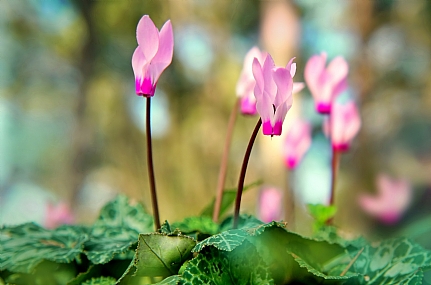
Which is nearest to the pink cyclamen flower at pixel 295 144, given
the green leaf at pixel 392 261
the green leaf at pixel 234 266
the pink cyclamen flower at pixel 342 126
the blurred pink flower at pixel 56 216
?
the pink cyclamen flower at pixel 342 126

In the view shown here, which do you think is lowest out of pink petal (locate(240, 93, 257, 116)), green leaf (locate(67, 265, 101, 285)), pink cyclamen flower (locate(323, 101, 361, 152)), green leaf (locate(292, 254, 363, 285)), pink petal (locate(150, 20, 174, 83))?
green leaf (locate(67, 265, 101, 285))

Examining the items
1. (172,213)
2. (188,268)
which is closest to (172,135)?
(172,213)

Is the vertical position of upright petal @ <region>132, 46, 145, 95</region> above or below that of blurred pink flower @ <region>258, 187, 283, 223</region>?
above

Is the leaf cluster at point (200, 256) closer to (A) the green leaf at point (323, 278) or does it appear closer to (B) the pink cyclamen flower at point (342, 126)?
(A) the green leaf at point (323, 278)

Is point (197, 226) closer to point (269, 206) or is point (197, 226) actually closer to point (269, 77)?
point (269, 77)

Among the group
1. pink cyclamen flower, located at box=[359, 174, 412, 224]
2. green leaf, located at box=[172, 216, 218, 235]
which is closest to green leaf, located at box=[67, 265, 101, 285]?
green leaf, located at box=[172, 216, 218, 235]

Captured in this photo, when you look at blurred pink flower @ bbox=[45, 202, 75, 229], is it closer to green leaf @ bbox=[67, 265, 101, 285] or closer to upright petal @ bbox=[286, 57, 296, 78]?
green leaf @ bbox=[67, 265, 101, 285]

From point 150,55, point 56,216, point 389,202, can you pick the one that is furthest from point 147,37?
point 389,202
